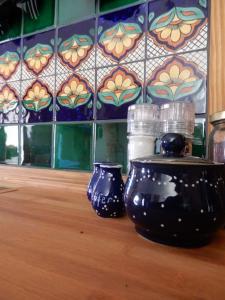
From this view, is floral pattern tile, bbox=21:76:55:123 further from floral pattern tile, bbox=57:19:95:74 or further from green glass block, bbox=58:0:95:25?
green glass block, bbox=58:0:95:25

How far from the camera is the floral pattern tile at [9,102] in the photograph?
3.97ft

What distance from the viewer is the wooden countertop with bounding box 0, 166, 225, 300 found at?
0.26m

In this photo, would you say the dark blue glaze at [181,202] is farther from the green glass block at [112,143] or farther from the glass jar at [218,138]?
the green glass block at [112,143]

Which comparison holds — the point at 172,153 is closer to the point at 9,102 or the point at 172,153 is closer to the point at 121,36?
the point at 121,36

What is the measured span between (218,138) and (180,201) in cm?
20

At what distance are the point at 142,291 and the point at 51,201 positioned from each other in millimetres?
476

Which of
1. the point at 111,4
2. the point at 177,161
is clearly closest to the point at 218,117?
the point at 177,161

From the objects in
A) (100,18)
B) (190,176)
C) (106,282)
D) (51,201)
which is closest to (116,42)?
(100,18)

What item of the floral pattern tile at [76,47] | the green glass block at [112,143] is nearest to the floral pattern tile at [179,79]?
the green glass block at [112,143]

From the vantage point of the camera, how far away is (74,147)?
1019 millimetres

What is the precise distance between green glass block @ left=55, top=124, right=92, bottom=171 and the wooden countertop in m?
0.47

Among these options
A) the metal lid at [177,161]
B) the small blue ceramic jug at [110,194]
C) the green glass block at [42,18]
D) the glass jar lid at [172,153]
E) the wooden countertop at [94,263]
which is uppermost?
the green glass block at [42,18]

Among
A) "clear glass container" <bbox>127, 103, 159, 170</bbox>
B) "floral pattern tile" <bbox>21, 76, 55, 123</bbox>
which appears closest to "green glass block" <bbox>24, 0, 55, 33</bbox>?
"floral pattern tile" <bbox>21, 76, 55, 123</bbox>

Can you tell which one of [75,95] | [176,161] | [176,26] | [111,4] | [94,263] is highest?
[111,4]
